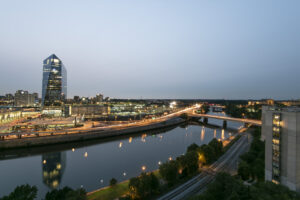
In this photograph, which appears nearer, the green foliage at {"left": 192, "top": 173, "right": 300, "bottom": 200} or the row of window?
the green foliage at {"left": 192, "top": 173, "right": 300, "bottom": 200}

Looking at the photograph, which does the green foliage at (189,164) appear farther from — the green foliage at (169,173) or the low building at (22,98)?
the low building at (22,98)

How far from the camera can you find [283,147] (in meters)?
10.1

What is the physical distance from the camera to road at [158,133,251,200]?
366 inches

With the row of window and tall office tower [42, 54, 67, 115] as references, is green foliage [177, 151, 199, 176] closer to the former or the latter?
the row of window

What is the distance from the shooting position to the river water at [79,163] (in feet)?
42.8

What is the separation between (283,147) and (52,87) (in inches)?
2639

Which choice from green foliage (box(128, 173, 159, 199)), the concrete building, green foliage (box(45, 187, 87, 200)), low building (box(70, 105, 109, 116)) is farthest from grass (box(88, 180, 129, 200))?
the concrete building

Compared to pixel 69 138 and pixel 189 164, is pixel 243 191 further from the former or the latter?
pixel 69 138

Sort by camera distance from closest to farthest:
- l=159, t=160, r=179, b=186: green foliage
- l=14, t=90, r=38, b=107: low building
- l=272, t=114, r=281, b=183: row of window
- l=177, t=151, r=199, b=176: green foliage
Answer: l=272, t=114, r=281, b=183: row of window
l=159, t=160, r=179, b=186: green foliage
l=177, t=151, r=199, b=176: green foliage
l=14, t=90, r=38, b=107: low building

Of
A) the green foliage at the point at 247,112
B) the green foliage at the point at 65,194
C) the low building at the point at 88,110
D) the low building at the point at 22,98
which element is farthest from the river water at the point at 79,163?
the low building at the point at 22,98

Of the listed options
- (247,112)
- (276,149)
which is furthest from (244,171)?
(247,112)

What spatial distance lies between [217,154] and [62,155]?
57.5ft

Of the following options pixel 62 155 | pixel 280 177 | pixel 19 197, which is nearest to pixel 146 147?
pixel 62 155

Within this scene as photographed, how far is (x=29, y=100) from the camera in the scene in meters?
115
